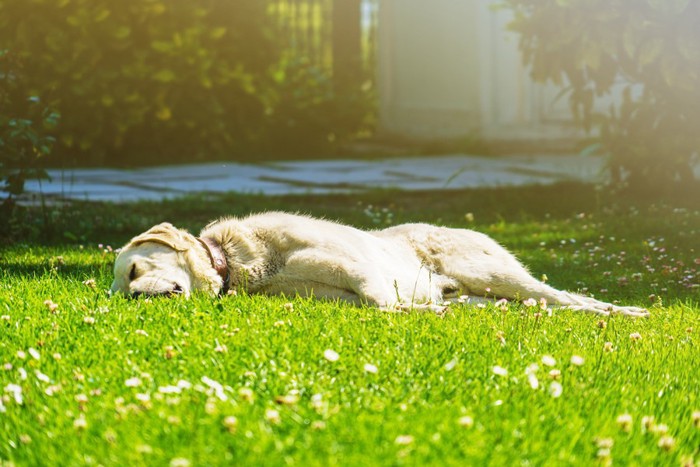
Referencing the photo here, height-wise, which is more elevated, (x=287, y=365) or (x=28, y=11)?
(x=28, y=11)

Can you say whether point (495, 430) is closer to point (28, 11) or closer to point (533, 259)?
point (533, 259)

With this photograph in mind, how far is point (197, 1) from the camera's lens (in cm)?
1223

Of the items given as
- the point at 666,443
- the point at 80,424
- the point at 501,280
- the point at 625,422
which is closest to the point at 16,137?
the point at 501,280

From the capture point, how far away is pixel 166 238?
439cm

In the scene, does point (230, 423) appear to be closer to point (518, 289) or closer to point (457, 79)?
point (518, 289)

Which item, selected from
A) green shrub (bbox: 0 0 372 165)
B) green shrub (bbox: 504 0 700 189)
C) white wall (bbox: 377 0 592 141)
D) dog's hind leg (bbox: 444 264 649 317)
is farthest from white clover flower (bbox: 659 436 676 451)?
white wall (bbox: 377 0 592 141)

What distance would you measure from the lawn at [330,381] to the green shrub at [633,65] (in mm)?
2880

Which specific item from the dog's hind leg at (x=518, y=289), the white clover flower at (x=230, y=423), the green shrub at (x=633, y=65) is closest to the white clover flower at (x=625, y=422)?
the white clover flower at (x=230, y=423)

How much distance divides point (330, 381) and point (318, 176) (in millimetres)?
7567

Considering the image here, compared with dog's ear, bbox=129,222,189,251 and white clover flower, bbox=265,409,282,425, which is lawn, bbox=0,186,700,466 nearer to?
white clover flower, bbox=265,409,282,425

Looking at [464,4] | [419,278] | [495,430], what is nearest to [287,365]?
[495,430]

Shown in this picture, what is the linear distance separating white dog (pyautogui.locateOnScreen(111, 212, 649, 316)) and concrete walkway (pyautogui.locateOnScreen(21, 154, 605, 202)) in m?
3.94

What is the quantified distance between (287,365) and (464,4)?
39.5 feet

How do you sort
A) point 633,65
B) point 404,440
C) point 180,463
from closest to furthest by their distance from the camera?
point 180,463
point 404,440
point 633,65
